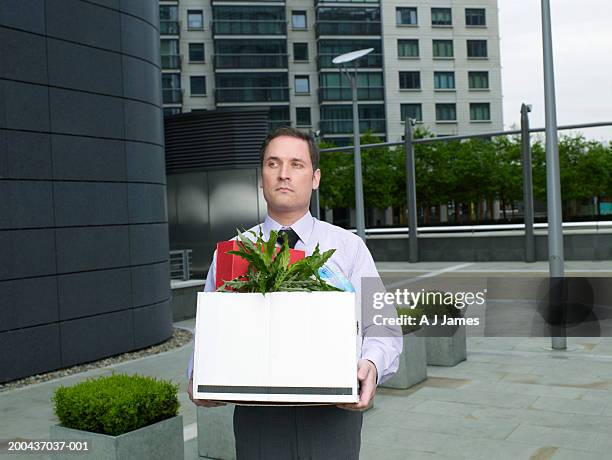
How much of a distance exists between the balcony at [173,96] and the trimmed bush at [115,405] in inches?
2280

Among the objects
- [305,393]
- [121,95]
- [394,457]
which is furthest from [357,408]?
[121,95]

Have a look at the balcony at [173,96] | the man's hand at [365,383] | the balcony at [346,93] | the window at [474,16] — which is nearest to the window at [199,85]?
the balcony at [173,96]

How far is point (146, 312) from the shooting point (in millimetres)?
12805

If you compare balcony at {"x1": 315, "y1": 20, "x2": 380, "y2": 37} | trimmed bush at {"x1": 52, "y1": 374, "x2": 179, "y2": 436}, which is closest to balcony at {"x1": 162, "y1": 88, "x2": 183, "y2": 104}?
balcony at {"x1": 315, "y1": 20, "x2": 380, "y2": 37}

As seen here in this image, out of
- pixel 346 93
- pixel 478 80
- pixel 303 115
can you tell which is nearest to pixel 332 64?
pixel 346 93

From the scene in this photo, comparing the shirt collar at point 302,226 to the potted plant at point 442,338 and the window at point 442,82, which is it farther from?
the window at point 442,82

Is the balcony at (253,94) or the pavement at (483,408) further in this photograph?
the balcony at (253,94)

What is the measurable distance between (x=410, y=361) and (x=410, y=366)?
65mm

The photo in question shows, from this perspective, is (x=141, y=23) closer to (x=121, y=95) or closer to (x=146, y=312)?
(x=121, y=95)

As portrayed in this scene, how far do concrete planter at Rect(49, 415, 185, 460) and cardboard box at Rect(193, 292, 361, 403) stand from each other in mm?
3323

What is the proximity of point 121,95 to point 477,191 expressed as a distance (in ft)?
130

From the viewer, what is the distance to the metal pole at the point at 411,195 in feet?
97.7

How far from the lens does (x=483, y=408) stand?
834cm

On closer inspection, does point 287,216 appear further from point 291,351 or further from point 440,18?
point 440,18
